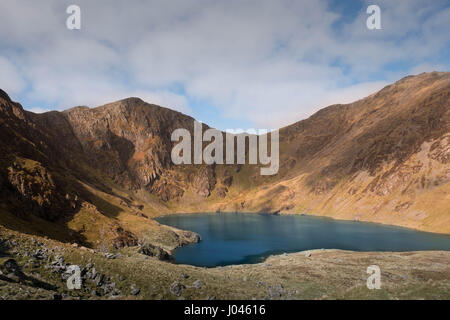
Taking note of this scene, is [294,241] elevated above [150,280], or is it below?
below

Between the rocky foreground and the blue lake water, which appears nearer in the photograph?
the rocky foreground

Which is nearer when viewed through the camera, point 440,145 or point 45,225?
point 45,225

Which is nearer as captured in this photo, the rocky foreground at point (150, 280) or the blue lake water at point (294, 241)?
the rocky foreground at point (150, 280)

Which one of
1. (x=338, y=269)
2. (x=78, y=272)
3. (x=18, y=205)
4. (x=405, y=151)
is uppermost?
(x=405, y=151)

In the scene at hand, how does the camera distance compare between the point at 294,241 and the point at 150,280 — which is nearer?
the point at 150,280

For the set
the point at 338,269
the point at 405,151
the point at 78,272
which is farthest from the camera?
the point at 405,151

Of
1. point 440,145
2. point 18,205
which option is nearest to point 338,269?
point 18,205

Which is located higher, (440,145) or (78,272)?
(440,145)
